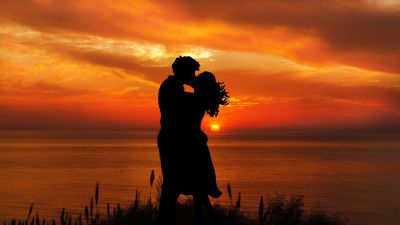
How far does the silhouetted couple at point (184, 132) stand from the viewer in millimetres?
9750

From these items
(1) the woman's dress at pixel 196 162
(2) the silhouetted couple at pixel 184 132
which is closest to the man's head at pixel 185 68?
(2) the silhouetted couple at pixel 184 132

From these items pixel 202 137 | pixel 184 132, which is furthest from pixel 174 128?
pixel 202 137

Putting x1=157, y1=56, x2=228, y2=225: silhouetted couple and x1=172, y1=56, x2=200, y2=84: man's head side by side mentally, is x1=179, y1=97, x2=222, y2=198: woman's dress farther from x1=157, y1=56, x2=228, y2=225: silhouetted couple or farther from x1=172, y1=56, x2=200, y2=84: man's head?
x1=172, y1=56, x2=200, y2=84: man's head

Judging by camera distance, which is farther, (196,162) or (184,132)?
(196,162)

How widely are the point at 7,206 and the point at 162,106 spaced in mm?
32330

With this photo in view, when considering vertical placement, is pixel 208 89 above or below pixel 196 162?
above

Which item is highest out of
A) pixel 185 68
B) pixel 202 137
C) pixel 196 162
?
pixel 185 68

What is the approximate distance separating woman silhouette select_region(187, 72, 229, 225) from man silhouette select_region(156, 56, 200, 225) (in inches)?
5.8

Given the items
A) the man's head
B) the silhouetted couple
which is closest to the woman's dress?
the silhouetted couple

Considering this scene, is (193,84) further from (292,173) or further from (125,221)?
(292,173)

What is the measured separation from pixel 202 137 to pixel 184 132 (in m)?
0.37

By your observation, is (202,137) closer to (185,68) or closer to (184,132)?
(184,132)

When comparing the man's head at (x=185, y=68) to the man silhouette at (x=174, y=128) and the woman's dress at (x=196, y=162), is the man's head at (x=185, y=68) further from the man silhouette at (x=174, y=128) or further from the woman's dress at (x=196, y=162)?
the woman's dress at (x=196, y=162)

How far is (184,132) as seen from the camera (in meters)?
9.81
